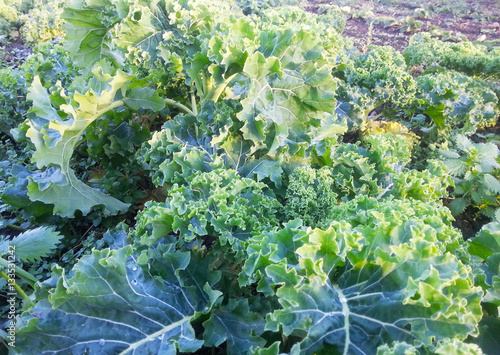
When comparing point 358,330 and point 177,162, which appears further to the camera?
point 177,162

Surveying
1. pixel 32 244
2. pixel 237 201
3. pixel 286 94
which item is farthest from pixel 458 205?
pixel 32 244

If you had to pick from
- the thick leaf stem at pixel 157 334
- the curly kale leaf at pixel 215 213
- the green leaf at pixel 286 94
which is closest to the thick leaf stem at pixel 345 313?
the curly kale leaf at pixel 215 213

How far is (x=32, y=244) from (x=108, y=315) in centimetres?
110

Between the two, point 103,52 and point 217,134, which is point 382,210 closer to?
point 217,134

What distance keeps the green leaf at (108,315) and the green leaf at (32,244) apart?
728mm

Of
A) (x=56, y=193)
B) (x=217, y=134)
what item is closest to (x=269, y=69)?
(x=217, y=134)

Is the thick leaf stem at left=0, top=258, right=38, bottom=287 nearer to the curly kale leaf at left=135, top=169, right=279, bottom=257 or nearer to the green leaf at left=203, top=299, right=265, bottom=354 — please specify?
the curly kale leaf at left=135, top=169, right=279, bottom=257

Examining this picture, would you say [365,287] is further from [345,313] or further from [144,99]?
[144,99]

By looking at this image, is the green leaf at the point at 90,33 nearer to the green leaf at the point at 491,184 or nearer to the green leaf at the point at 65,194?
the green leaf at the point at 65,194

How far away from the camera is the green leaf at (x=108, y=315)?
209cm

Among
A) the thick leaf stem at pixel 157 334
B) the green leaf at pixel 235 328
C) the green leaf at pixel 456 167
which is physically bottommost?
the green leaf at pixel 456 167

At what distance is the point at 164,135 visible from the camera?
3.63 m

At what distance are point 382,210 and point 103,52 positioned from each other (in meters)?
3.95

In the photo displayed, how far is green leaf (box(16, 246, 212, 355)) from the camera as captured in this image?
209 centimetres
